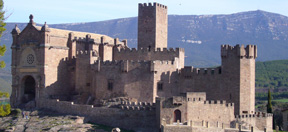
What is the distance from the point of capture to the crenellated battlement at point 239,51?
5062cm

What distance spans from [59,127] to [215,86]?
59.9ft

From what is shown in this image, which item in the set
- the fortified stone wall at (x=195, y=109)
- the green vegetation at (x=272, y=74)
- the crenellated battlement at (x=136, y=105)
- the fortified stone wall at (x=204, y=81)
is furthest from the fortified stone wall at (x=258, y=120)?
the green vegetation at (x=272, y=74)

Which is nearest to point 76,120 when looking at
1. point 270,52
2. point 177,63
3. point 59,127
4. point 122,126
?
point 59,127

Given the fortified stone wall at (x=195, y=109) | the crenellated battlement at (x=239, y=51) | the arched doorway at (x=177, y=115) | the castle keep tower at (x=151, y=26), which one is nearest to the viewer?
the fortified stone wall at (x=195, y=109)

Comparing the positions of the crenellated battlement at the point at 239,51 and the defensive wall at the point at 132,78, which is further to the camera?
the defensive wall at the point at 132,78

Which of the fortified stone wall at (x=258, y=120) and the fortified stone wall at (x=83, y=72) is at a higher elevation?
the fortified stone wall at (x=83, y=72)

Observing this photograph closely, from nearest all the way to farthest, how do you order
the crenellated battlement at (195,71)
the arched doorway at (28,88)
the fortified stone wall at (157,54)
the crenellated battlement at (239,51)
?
the crenellated battlement at (239,51) → the crenellated battlement at (195,71) → the fortified stone wall at (157,54) → the arched doorway at (28,88)

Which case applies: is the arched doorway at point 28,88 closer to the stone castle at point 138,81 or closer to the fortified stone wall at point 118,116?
the stone castle at point 138,81

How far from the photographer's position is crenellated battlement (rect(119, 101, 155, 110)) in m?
47.1

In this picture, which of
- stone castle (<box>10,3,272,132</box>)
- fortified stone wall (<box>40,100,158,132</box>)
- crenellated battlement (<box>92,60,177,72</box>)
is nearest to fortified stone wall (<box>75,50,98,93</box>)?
stone castle (<box>10,3,272,132</box>)

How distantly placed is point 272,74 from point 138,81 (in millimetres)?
86144

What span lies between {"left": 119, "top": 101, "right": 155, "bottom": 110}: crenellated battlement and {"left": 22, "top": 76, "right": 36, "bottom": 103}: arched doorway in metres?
16.3

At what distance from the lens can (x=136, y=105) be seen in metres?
48.3

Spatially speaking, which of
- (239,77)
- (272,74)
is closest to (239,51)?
(239,77)
